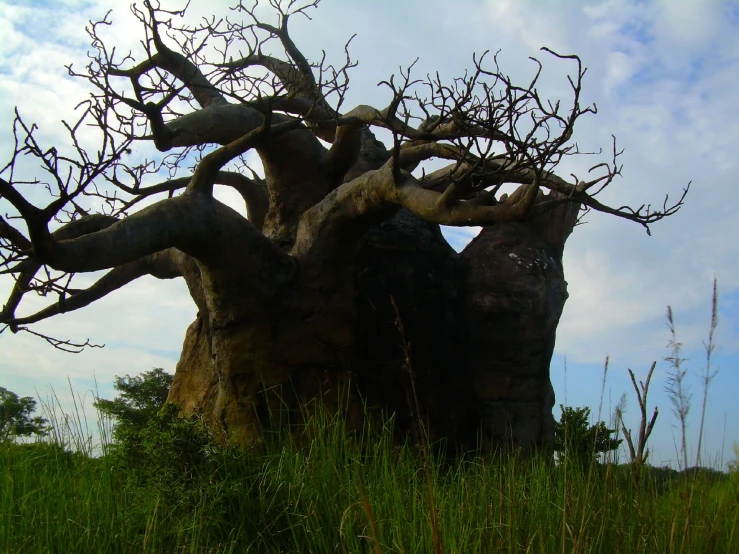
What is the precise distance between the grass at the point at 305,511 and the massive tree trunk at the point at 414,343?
4.79 ft

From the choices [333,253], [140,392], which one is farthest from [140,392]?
[333,253]

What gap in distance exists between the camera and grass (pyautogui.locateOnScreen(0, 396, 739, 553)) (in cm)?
283

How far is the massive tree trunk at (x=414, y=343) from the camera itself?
5.46 meters

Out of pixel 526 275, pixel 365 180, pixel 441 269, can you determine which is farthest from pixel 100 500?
pixel 526 275

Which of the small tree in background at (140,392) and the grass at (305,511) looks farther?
the small tree in background at (140,392)

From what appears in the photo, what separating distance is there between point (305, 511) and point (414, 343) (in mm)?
2709

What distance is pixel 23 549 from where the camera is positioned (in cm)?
312

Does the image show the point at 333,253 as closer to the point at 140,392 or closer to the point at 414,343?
the point at 414,343

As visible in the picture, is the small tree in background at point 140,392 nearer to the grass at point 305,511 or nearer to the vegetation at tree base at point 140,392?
the vegetation at tree base at point 140,392

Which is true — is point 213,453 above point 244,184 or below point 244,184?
below

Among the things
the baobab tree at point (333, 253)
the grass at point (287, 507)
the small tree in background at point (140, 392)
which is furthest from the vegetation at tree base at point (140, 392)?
the grass at point (287, 507)

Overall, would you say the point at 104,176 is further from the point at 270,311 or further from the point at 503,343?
the point at 503,343

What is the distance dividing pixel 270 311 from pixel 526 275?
2.42 m

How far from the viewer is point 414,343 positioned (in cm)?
596
